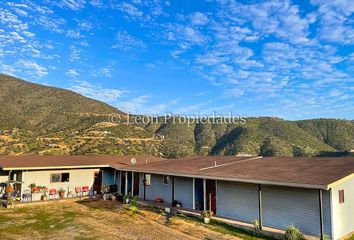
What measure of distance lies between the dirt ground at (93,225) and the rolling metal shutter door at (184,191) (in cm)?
252

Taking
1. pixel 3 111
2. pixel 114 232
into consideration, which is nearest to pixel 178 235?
pixel 114 232

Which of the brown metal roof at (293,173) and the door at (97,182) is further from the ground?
the brown metal roof at (293,173)

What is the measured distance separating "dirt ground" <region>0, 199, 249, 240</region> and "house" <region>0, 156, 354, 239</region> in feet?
8.22

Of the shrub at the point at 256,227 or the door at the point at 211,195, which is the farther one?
the door at the point at 211,195

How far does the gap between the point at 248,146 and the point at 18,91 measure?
53535 millimetres

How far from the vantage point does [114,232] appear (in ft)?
51.1

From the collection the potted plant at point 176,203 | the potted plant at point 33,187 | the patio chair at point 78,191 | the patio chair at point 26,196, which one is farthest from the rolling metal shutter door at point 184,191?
the patio chair at point 26,196

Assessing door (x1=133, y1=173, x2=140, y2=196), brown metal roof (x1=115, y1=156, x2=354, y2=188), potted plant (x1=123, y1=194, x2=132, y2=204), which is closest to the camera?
brown metal roof (x1=115, y1=156, x2=354, y2=188)

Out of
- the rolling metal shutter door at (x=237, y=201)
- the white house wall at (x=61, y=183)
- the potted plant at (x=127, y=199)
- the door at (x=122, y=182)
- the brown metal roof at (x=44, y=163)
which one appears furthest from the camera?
the door at (x=122, y=182)

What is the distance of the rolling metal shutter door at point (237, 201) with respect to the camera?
16859 mm

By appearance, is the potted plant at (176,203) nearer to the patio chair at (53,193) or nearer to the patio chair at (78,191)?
the patio chair at (78,191)

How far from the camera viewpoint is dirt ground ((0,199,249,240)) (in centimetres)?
1496

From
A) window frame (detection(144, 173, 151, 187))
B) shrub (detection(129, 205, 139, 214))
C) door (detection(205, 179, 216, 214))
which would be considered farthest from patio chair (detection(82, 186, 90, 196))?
door (detection(205, 179, 216, 214))

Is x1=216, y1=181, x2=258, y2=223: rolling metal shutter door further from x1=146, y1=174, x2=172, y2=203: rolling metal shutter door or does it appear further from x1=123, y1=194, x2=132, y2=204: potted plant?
x1=123, y1=194, x2=132, y2=204: potted plant
